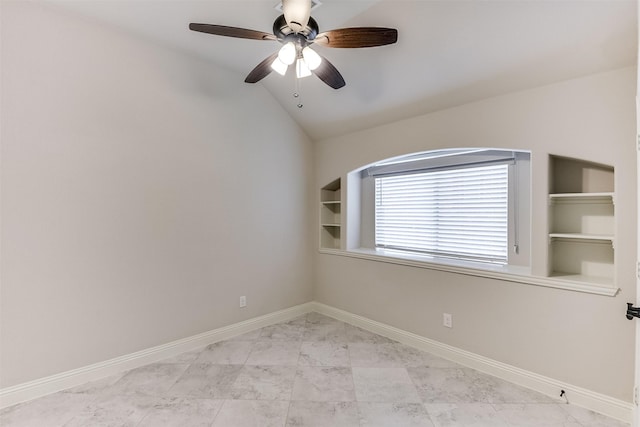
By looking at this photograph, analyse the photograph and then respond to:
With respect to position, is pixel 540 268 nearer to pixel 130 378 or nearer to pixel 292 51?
pixel 292 51

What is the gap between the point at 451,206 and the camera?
304 cm

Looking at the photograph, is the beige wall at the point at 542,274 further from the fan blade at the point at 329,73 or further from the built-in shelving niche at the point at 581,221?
the fan blade at the point at 329,73

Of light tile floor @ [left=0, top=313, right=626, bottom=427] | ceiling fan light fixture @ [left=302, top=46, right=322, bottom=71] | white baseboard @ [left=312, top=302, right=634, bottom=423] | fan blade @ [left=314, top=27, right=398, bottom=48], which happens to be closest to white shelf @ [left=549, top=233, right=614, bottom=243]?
white baseboard @ [left=312, top=302, right=634, bottom=423]

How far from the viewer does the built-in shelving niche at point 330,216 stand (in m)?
3.94

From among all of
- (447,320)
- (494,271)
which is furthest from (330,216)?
(494,271)

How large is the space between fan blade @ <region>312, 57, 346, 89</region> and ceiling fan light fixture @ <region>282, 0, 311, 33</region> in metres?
0.35

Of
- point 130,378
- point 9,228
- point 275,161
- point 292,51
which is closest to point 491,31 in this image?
point 292,51

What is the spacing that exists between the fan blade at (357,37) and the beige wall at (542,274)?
1.24 m

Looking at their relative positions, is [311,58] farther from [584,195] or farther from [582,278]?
[582,278]

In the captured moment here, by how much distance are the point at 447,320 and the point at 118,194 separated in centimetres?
307

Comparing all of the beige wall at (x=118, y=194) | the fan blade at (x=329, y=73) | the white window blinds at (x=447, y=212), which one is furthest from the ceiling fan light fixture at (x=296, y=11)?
the white window blinds at (x=447, y=212)

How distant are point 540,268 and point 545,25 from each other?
1.63 meters

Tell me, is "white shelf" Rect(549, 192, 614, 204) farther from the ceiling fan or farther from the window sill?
the ceiling fan

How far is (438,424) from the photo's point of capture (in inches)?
71.3
